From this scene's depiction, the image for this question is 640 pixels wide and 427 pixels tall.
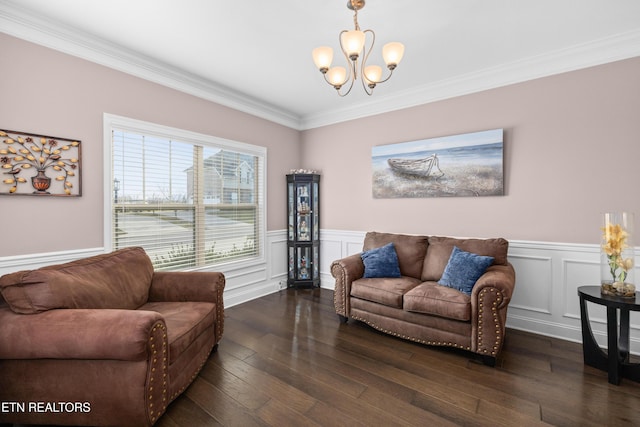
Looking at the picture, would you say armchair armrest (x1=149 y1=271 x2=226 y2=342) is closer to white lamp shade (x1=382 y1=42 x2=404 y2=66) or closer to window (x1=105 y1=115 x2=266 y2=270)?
window (x1=105 y1=115 x2=266 y2=270)

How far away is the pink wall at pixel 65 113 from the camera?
89.5 inches

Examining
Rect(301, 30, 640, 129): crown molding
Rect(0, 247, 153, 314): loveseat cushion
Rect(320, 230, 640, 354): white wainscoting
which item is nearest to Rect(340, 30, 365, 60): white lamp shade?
Rect(301, 30, 640, 129): crown molding

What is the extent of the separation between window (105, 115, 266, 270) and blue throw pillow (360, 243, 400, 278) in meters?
1.70

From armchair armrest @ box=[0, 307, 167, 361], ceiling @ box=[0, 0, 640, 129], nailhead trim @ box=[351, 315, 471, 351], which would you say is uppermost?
ceiling @ box=[0, 0, 640, 129]

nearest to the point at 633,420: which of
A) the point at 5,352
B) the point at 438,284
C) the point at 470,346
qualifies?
the point at 470,346

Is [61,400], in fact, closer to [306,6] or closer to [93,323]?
[93,323]

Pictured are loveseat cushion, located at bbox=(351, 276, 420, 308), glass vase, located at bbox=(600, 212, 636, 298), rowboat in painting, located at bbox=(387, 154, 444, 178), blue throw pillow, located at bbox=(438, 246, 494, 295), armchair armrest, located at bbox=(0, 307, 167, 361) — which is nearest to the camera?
armchair armrest, located at bbox=(0, 307, 167, 361)

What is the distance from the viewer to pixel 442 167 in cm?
357

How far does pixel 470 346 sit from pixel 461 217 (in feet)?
5.04

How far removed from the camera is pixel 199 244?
362cm

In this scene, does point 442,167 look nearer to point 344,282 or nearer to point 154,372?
point 344,282

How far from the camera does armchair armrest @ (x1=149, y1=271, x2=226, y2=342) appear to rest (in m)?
2.62

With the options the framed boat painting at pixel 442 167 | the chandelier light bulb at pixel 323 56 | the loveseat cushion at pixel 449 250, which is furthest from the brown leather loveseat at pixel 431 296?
the chandelier light bulb at pixel 323 56

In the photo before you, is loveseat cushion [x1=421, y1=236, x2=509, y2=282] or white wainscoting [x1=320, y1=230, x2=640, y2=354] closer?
white wainscoting [x1=320, y1=230, x2=640, y2=354]
